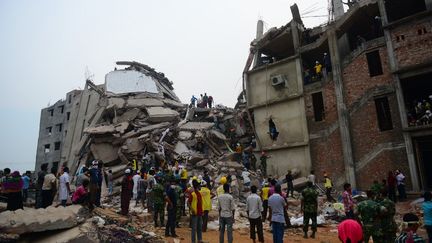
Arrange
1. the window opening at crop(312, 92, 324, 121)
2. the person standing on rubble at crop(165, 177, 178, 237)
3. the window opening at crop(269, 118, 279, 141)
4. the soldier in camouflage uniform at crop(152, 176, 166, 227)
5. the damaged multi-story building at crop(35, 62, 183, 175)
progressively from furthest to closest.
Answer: the damaged multi-story building at crop(35, 62, 183, 175) → the window opening at crop(269, 118, 279, 141) → the window opening at crop(312, 92, 324, 121) → the soldier in camouflage uniform at crop(152, 176, 166, 227) → the person standing on rubble at crop(165, 177, 178, 237)

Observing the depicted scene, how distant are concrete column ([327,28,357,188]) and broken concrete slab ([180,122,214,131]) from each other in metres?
9.97

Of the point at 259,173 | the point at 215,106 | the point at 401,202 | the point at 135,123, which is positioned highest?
the point at 215,106

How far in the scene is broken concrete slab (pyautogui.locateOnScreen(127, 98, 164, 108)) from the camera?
24516mm

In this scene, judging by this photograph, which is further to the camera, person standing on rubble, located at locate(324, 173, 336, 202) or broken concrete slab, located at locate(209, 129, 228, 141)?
broken concrete slab, located at locate(209, 129, 228, 141)

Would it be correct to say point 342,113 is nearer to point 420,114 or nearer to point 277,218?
point 420,114

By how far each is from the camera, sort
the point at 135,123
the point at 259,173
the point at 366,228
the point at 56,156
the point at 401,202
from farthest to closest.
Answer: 1. the point at 56,156
2. the point at 135,123
3. the point at 259,173
4. the point at 401,202
5. the point at 366,228

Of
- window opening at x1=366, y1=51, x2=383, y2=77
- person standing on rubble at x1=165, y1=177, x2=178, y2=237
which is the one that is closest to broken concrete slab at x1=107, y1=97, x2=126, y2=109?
person standing on rubble at x1=165, y1=177, x2=178, y2=237

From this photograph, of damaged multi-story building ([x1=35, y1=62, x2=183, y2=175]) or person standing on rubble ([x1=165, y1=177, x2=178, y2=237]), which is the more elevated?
damaged multi-story building ([x1=35, y1=62, x2=183, y2=175])

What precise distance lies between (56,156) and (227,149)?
2441 centimetres

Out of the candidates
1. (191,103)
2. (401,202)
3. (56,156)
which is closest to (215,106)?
(191,103)

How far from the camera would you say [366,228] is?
6062mm

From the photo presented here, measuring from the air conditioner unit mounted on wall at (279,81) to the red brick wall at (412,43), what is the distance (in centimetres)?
672

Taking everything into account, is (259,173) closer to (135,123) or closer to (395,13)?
(135,123)

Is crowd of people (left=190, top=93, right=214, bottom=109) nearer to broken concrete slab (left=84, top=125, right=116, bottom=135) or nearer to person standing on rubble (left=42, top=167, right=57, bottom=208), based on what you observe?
broken concrete slab (left=84, top=125, right=116, bottom=135)
